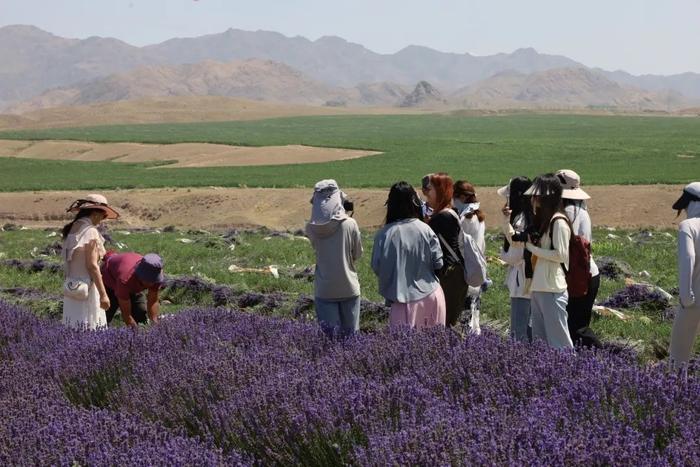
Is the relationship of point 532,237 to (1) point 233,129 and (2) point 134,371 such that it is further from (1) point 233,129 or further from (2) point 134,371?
(1) point 233,129

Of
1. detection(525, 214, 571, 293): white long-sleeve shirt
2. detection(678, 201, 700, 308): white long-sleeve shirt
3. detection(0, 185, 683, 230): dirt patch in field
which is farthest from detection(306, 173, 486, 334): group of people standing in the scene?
detection(0, 185, 683, 230): dirt patch in field

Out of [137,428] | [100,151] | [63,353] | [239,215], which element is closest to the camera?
[137,428]

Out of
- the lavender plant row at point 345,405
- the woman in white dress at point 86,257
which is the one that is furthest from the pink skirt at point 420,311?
the woman in white dress at point 86,257

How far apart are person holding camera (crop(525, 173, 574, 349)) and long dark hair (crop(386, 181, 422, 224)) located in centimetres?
81

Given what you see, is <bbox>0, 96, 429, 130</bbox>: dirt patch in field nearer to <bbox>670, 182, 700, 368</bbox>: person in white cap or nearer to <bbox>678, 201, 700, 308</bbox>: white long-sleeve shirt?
<bbox>670, 182, 700, 368</bbox>: person in white cap

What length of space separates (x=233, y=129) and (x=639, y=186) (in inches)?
2314

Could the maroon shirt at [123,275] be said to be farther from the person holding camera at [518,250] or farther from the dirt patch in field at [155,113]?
the dirt patch in field at [155,113]

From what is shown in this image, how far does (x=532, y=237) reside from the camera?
264 inches

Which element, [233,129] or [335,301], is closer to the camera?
[335,301]

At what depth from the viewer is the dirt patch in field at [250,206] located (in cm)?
2585

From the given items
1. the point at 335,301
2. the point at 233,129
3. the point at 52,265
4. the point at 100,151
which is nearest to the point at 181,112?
the point at 233,129

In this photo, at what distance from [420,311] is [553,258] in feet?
3.28

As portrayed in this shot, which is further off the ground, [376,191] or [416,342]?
[416,342]

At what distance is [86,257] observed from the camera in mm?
7730
